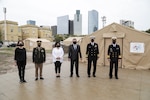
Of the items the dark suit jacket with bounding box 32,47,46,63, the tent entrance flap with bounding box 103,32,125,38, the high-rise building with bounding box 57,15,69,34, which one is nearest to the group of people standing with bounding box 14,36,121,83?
the dark suit jacket with bounding box 32,47,46,63

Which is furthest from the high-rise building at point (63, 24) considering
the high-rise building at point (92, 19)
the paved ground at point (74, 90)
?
the paved ground at point (74, 90)

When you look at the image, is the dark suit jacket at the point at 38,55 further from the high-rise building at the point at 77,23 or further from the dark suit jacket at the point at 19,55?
the high-rise building at the point at 77,23

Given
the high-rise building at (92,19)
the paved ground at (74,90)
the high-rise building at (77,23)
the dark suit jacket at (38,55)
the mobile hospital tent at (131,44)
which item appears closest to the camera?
the paved ground at (74,90)

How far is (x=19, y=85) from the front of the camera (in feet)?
23.0

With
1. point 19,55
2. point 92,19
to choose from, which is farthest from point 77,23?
point 19,55

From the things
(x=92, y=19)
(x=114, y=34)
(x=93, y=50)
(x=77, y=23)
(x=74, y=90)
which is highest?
(x=77, y=23)

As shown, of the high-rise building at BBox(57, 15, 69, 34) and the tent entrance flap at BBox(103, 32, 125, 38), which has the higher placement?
the high-rise building at BBox(57, 15, 69, 34)

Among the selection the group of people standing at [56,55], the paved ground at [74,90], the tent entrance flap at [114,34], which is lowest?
the paved ground at [74,90]

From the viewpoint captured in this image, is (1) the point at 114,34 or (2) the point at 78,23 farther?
(2) the point at 78,23

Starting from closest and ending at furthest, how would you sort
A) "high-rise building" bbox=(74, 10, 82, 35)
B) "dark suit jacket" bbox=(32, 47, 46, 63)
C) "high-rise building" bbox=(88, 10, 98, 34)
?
"dark suit jacket" bbox=(32, 47, 46, 63)
"high-rise building" bbox=(88, 10, 98, 34)
"high-rise building" bbox=(74, 10, 82, 35)

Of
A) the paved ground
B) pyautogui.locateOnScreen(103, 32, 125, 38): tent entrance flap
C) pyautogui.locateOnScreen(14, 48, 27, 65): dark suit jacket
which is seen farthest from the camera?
pyautogui.locateOnScreen(103, 32, 125, 38): tent entrance flap

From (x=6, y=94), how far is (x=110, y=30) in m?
8.24

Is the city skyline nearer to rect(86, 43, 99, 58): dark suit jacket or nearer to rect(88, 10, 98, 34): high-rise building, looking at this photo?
rect(88, 10, 98, 34): high-rise building

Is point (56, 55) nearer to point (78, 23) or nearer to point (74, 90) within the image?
point (74, 90)
